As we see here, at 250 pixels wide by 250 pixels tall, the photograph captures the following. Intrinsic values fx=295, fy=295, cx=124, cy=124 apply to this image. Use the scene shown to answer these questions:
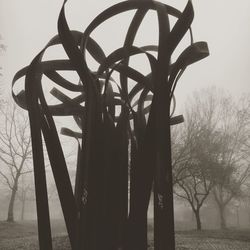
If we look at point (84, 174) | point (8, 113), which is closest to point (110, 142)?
point (84, 174)

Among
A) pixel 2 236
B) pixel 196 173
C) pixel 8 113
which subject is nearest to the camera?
pixel 2 236

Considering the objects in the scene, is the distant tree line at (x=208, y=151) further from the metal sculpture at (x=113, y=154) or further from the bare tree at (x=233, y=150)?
the metal sculpture at (x=113, y=154)

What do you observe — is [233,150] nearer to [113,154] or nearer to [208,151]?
[208,151]

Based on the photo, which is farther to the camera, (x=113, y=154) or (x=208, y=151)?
(x=208, y=151)

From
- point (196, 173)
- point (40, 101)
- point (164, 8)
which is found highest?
point (196, 173)

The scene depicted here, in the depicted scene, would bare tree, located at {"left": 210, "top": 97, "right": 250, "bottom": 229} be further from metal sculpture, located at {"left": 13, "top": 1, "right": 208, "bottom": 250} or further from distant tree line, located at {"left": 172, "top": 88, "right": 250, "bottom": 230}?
metal sculpture, located at {"left": 13, "top": 1, "right": 208, "bottom": 250}

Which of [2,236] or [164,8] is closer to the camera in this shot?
[164,8]

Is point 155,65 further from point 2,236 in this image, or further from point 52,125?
point 2,236

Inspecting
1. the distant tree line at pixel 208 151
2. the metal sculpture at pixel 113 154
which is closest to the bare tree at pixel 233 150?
the distant tree line at pixel 208 151

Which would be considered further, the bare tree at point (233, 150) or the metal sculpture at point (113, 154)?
the bare tree at point (233, 150)

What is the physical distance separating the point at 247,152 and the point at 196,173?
2.96 m

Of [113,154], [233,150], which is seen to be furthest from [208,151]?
[113,154]

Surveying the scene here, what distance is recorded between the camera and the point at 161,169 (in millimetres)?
875

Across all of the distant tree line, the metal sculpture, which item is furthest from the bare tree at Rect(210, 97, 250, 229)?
the metal sculpture
